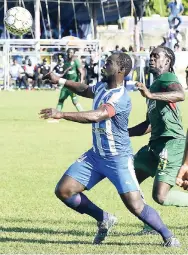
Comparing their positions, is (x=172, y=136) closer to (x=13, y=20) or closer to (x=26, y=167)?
(x=26, y=167)

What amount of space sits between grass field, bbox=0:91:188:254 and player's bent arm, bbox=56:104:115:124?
1.31 meters

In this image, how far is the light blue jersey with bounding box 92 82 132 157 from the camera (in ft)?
25.8

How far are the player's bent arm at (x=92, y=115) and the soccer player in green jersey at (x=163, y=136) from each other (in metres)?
0.83

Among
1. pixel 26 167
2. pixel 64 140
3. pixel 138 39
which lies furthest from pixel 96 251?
pixel 138 39

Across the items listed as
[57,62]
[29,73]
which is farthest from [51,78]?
[29,73]

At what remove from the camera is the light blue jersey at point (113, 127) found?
25.8 ft

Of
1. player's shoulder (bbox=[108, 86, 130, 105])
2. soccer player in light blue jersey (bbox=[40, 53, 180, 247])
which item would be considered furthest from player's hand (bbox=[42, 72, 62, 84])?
player's shoulder (bbox=[108, 86, 130, 105])

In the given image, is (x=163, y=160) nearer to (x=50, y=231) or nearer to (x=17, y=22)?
(x=50, y=231)

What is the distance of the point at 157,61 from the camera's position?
8797mm

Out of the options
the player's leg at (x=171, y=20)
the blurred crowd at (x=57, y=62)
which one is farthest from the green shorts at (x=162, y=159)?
the player's leg at (x=171, y=20)

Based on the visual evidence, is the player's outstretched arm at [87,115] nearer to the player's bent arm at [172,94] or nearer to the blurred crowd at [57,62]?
the player's bent arm at [172,94]

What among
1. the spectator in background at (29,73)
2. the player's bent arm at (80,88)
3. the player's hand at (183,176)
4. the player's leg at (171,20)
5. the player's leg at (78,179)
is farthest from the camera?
the player's leg at (171,20)

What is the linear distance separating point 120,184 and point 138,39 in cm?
4610

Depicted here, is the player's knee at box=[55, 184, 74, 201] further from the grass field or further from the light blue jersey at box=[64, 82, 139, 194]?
the grass field
